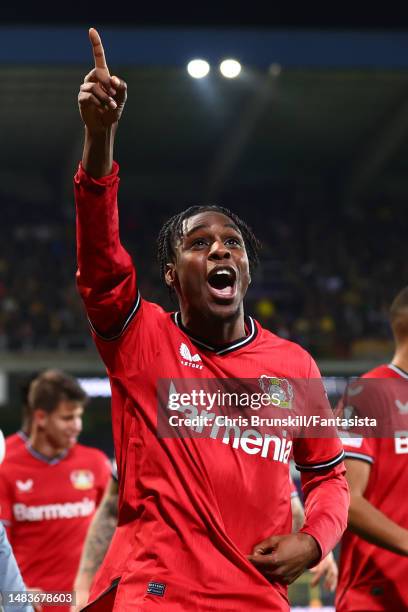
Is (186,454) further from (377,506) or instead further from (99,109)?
(377,506)

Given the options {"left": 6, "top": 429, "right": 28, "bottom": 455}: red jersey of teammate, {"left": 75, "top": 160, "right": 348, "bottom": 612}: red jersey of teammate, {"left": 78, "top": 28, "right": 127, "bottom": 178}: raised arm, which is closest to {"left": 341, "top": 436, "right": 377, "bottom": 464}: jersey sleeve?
{"left": 75, "top": 160, "right": 348, "bottom": 612}: red jersey of teammate

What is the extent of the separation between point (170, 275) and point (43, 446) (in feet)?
10.3

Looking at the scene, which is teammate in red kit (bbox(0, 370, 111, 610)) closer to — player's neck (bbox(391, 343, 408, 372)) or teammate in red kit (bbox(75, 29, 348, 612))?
player's neck (bbox(391, 343, 408, 372))

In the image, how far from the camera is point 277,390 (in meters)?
2.42

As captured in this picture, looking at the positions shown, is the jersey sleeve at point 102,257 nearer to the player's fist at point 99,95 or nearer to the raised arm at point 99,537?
the player's fist at point 99,95

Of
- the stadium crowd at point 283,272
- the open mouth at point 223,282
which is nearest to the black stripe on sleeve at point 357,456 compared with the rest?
the open mouth at point 223,282

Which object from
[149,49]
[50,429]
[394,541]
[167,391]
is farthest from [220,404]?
[149,49]

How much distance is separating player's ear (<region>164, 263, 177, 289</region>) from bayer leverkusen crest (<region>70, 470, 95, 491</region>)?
304 centimetres

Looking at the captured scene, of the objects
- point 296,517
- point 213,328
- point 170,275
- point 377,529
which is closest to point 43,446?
point 296,517

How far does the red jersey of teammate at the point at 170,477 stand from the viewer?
2176 mm

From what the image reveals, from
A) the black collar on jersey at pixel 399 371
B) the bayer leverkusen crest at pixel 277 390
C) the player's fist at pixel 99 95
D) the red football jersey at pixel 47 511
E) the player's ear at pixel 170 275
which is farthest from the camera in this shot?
the red football jersey at pixel 47 511

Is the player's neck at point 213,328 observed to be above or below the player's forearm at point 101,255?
below

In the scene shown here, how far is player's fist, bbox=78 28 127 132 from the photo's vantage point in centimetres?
213

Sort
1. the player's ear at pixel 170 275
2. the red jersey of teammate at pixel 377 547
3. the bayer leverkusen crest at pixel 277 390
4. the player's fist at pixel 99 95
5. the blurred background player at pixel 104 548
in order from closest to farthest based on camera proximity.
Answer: the player's fist at pixel 99 95, the bayer leverkusen crest at pixel 277 390, the player's ear at pixel 170 275, the red jersey of teammate at pixel 377 547, the blurred background player at pixel 104 548
